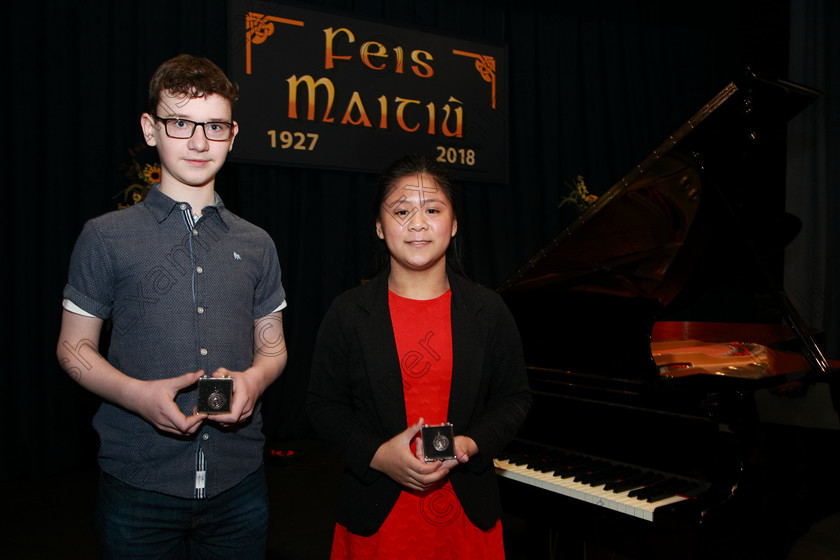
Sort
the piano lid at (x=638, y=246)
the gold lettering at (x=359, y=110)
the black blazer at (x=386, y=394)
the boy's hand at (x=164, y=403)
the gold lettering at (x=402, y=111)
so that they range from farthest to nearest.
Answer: the gold lettering at (x=402, y=111) → the gold lettering at (x=359, y=110) → the piano lid at (x=638, y=246) → the black blazer at (x=386, y=394) → the boy's hand at (x=164, y=403)

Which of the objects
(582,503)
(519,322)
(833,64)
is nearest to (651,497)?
(582,503)

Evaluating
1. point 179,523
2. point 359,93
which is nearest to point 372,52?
point 359,93

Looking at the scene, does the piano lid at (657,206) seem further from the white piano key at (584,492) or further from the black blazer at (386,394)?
the black blazer at (386,394)

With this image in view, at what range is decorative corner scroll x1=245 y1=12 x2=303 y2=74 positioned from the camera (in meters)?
4.47

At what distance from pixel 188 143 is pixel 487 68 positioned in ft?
15.3

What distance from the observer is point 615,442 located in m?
1.98

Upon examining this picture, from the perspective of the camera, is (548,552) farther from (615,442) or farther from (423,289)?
(423,289)

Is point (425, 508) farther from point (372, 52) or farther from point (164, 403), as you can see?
point (372, 52)

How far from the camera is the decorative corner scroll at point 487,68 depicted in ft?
17.9

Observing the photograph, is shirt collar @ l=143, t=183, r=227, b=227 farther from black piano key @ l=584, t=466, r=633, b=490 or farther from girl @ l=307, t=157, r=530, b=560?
black piano key @ l=584, t=466, r=633, b=490

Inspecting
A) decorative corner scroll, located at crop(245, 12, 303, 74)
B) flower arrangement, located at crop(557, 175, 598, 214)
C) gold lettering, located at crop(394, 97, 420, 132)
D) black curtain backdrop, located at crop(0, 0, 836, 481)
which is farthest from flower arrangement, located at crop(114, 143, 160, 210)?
flower arrangement, located at crop(557, 175, 598, 214)

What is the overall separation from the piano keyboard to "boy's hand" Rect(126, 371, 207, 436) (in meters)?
1.16

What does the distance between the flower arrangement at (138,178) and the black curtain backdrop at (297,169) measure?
170mm

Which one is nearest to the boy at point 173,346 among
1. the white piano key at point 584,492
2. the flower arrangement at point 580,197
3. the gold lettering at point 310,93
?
the white piano key at point 584,492
